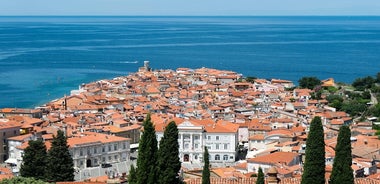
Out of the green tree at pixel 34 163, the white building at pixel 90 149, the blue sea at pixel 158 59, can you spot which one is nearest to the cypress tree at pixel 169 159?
the green tree at pixel 34 163

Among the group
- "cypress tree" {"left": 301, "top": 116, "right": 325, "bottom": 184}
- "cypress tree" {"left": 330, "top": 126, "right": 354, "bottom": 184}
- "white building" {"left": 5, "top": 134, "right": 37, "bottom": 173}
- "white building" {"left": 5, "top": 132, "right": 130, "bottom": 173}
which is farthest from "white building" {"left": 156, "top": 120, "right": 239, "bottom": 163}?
"cypress tree" {"left": 330, "top": 126, "right": 354, "bottom": 184}

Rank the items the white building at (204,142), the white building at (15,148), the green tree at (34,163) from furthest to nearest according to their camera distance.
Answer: the white building at (204,142) → the white building at (15,148) → the green tree at (34,163)

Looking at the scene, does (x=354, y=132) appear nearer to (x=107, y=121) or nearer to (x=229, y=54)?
(x=107, y=121)

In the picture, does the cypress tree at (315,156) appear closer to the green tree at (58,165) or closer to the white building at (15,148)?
the green tree at (58,165)

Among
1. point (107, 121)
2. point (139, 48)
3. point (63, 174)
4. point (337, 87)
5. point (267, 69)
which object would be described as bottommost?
point (63, 174)

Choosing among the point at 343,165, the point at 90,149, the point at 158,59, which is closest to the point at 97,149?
the point at 90,149

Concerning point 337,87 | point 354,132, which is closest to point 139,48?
point 337,87
